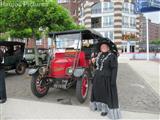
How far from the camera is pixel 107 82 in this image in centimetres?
625

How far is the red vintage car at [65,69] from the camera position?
819 cm

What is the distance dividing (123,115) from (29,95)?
3580mm

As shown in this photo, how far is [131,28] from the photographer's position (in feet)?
176

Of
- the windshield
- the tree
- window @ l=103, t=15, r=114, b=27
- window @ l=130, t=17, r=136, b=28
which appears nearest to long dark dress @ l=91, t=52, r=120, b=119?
the windshield

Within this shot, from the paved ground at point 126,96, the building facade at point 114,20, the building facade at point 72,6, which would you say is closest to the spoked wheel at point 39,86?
the paved ground at point 126,96

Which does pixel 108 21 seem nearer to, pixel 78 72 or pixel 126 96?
pixel 126 96

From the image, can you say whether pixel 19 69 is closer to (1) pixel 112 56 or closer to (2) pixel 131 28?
(1) pixel 112 56

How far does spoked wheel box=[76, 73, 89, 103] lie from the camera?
7.75m

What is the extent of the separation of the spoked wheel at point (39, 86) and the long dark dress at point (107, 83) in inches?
A: 98.0

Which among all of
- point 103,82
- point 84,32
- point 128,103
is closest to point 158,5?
point 84,32

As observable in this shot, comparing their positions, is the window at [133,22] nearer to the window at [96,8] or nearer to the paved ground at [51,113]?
the window at [96,8]

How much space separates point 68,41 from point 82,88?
181cm

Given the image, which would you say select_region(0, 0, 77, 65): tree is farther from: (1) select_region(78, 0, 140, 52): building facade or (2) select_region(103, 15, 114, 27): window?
(2) select_region(103, 15, 114, 27): window

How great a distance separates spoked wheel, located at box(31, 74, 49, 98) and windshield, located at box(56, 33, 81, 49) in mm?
1280
